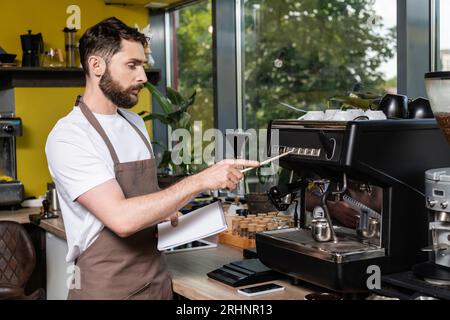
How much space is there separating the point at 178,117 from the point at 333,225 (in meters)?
Result: 2.07

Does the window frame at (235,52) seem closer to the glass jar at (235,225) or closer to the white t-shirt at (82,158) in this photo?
the glass jar at (235,225)

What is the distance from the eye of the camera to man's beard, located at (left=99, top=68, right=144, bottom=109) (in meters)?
2.22

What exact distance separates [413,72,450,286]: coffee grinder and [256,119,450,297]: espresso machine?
0.28ft

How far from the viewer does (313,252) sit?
196 centimetres

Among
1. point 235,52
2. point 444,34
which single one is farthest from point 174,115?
point 444,34

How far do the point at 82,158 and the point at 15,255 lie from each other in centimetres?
170

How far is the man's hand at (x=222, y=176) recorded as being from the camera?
2016 millimetres

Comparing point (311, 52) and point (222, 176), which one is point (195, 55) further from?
point (222, 176)

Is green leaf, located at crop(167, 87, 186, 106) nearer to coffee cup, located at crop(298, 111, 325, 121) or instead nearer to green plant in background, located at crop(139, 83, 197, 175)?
green plant in background, located at crop(139, 83, 197, 175)

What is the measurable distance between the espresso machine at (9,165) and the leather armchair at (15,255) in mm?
573

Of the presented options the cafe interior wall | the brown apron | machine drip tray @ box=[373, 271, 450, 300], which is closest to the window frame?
the cafe interior wall

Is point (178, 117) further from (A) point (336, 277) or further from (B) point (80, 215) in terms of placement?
(A) point (336, 277)

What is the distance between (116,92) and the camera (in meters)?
2.23

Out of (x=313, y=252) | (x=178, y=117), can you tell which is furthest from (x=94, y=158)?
(x=178, y=117)
